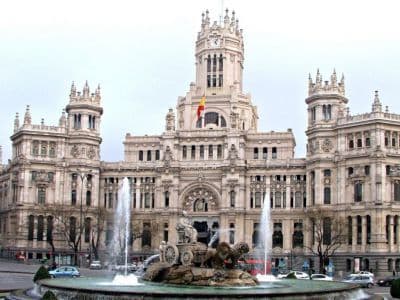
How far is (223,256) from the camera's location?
4216cm

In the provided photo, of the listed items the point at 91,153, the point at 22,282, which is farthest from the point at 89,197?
the point at 22,282

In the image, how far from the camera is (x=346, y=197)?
10825 cm

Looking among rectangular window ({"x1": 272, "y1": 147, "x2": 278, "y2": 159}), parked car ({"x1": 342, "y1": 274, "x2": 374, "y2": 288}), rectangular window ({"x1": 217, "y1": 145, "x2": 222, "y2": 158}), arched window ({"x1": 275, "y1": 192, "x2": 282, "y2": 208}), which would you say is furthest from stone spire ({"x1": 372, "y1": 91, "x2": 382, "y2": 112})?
parked car ({"x1": 342, "y1": 274, "x2": 374, "y2": 288})

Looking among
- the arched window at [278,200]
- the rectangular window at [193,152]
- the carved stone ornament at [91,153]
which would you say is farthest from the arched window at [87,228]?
the arched window at [278,200]

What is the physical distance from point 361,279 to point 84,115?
66610mm

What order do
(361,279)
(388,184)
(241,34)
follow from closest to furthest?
(361,279) < (388,184) < (241,34)

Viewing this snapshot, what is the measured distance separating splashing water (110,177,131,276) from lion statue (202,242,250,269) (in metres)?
71.4

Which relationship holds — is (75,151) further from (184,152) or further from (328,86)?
(328,86)

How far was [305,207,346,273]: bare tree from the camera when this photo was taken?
104 metres

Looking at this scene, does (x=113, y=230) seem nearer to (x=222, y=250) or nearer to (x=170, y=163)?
(x=170, y=163)

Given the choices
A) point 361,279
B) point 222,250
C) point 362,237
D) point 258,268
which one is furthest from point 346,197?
point 222,250

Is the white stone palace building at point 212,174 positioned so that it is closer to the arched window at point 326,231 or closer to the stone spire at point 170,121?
the stone spire at point 170,121

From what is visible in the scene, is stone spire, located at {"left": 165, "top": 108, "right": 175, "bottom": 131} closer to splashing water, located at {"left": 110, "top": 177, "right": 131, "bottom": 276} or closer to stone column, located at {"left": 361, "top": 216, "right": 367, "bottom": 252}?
splashing water, located at {"left": 110, "top": 177, "right": 131, "bottom": 276}

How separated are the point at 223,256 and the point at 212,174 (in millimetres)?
77629
